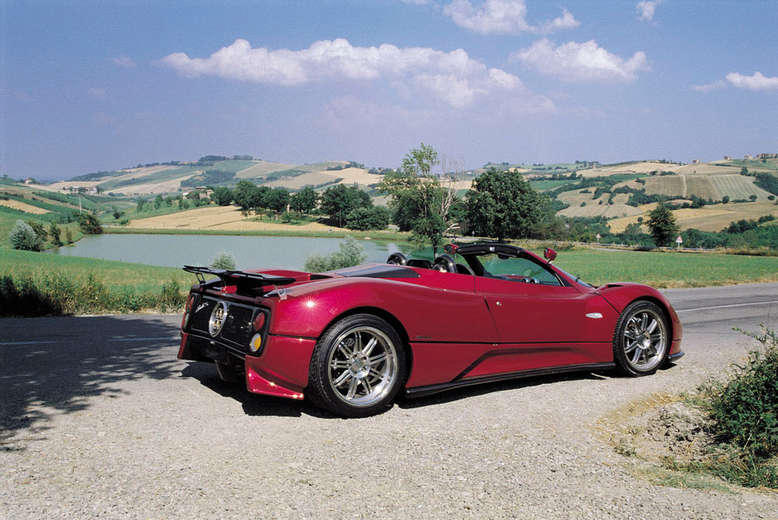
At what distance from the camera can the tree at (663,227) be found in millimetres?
67938

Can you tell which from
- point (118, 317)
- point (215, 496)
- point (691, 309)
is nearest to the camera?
point (215, 496)

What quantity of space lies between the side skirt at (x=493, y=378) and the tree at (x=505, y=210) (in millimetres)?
69011

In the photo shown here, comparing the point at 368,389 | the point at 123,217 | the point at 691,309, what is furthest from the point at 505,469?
the point at 123,217

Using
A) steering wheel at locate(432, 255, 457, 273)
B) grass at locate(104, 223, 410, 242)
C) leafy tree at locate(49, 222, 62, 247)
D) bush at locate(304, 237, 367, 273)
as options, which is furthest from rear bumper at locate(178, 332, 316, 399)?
leafy tree at locate(49, 222, 62, 247)

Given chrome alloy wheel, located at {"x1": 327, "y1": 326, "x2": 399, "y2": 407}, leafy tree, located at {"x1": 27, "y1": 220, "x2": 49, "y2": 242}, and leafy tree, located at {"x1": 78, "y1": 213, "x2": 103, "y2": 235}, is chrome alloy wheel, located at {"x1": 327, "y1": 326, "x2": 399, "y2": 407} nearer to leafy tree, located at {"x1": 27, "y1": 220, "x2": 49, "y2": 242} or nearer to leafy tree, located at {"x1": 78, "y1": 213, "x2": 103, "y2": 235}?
leafy tree, located at {"x1": 27, "y1": 220, "x2": 49, "y2": 242}

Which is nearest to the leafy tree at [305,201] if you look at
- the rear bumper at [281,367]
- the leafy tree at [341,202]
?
the leafy tree at [341,202]

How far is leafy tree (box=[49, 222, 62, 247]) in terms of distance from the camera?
52744 millimetres

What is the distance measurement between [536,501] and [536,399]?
2.07 meters

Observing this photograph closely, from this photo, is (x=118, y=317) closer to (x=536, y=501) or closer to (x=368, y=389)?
(x=368, y=389)

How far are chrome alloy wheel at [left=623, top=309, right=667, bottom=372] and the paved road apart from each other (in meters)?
0.23

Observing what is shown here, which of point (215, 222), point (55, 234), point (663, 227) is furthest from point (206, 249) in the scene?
point (663, 227)

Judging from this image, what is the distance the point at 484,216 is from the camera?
247ft

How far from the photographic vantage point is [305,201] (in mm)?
74625

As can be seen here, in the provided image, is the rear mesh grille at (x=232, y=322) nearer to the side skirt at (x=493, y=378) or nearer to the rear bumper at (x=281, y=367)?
the rear bumper at (x=281, y=367)
